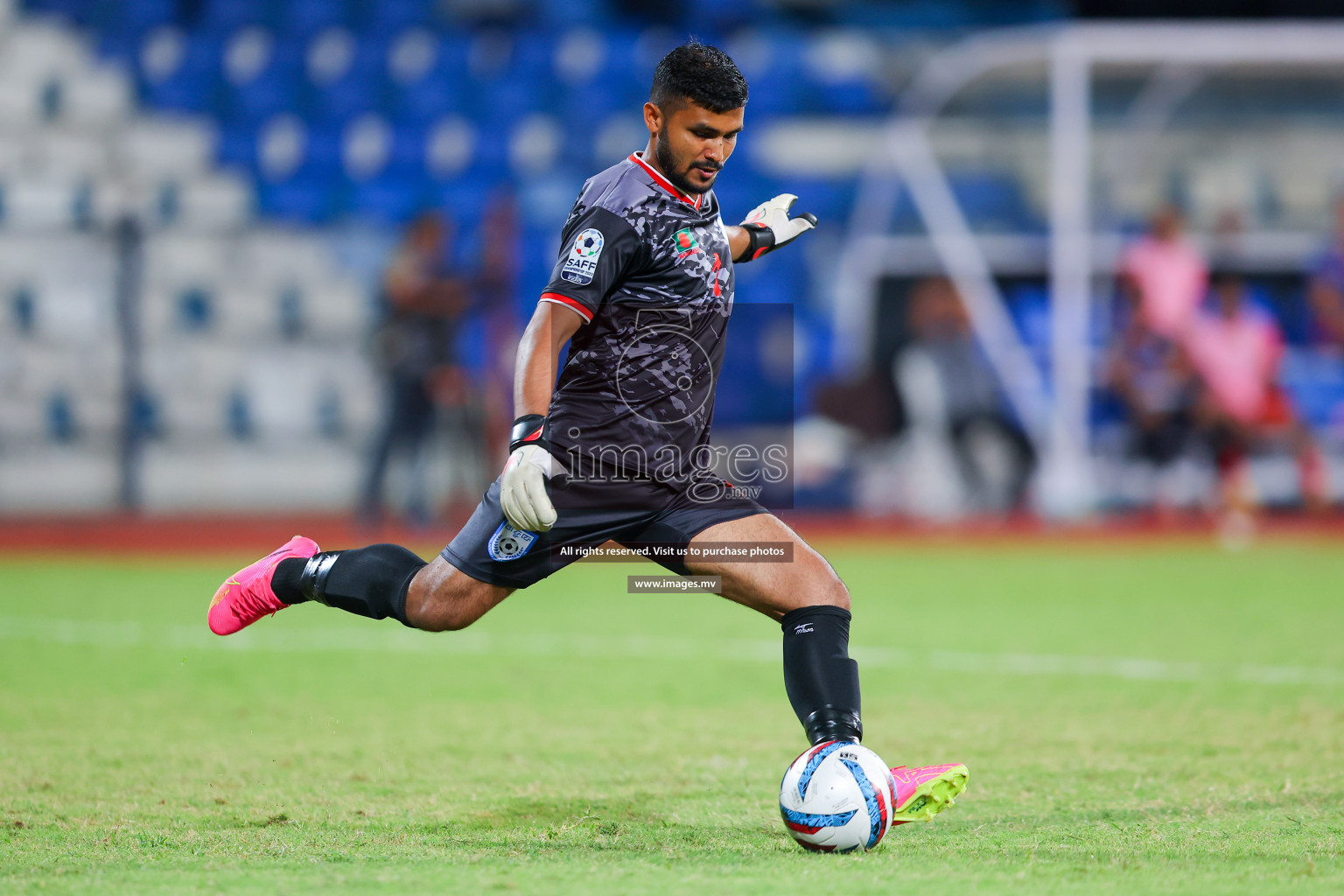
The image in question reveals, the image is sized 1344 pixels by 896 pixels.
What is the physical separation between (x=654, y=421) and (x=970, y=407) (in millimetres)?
9601

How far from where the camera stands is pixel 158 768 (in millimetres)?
4766

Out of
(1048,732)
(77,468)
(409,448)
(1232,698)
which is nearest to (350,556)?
(1048,732)

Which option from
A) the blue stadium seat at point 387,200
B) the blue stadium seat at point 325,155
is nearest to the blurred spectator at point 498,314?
the blue stadium seat at point 387,200

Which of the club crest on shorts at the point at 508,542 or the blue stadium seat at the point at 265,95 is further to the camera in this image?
the blue stadium seat at the point at 265,95

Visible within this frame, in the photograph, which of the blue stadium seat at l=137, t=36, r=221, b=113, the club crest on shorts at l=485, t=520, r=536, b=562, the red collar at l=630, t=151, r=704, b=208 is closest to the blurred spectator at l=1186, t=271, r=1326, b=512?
the red collar at l=630, t=151, r=704, b=208

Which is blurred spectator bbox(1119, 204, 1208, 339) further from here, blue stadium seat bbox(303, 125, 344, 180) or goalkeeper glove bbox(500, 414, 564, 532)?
goalkeeper glove bbox(500, 414, 564, 532)

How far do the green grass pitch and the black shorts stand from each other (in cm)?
68

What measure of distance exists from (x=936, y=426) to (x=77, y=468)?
7.80 m

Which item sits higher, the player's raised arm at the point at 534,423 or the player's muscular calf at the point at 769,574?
the player's raised arm at the point at 534,423

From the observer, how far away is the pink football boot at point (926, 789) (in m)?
3.88

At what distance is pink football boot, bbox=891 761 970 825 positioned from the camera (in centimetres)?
388

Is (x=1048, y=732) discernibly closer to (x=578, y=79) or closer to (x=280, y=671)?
(x=280, y=671)

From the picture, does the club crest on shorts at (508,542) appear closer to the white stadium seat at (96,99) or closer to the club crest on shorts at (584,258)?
the club crest on shorts at (584,258)

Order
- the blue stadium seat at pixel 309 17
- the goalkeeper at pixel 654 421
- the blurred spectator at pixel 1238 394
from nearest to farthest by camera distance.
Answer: the goalkeeper at pixel 654 421 → the blurred spectator at pixel 1238 394 → the blue stadium seat at pixel 309 17
